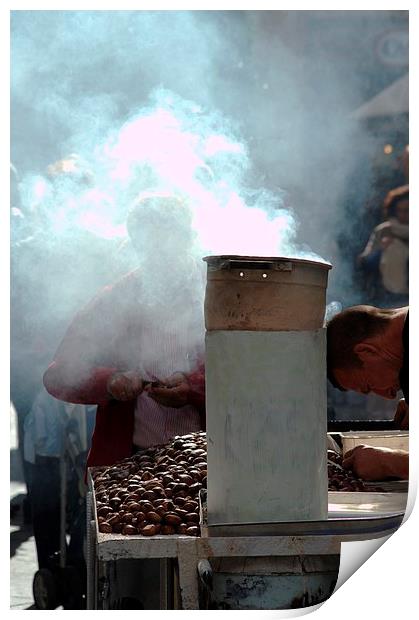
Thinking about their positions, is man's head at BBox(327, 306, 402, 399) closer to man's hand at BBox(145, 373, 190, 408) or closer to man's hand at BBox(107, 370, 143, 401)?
man's hand at BBox(145, 373, 190, 408)

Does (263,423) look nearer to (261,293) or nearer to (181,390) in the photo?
(261,293)

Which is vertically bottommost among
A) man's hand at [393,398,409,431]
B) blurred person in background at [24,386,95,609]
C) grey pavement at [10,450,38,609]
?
grey pavement at [10,450,38,609]

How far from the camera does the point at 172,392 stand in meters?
3.59

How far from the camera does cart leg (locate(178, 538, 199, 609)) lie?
2422 millimetres

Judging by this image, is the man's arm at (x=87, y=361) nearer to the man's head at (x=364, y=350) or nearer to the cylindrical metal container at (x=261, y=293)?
the man's head at (x=364, y=350)

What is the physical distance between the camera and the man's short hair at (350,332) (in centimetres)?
286

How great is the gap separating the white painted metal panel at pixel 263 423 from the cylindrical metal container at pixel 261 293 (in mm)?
33

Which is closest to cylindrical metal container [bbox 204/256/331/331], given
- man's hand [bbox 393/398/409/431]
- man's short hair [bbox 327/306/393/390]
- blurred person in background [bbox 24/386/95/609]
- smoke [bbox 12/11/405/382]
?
man's short hair [bbox 327/306/393/390]

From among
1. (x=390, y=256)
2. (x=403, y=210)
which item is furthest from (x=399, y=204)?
(x=390, y=256)

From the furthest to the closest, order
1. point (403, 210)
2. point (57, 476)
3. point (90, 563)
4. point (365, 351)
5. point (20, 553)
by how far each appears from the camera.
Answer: point (403, 210), point (20, 553), point (57, 476), point (90, 563), point (365, 351)

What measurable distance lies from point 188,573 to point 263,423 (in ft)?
1.37

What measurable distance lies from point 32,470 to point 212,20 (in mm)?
3593

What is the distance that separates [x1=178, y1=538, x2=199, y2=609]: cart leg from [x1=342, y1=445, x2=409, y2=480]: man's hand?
91 centimetres
